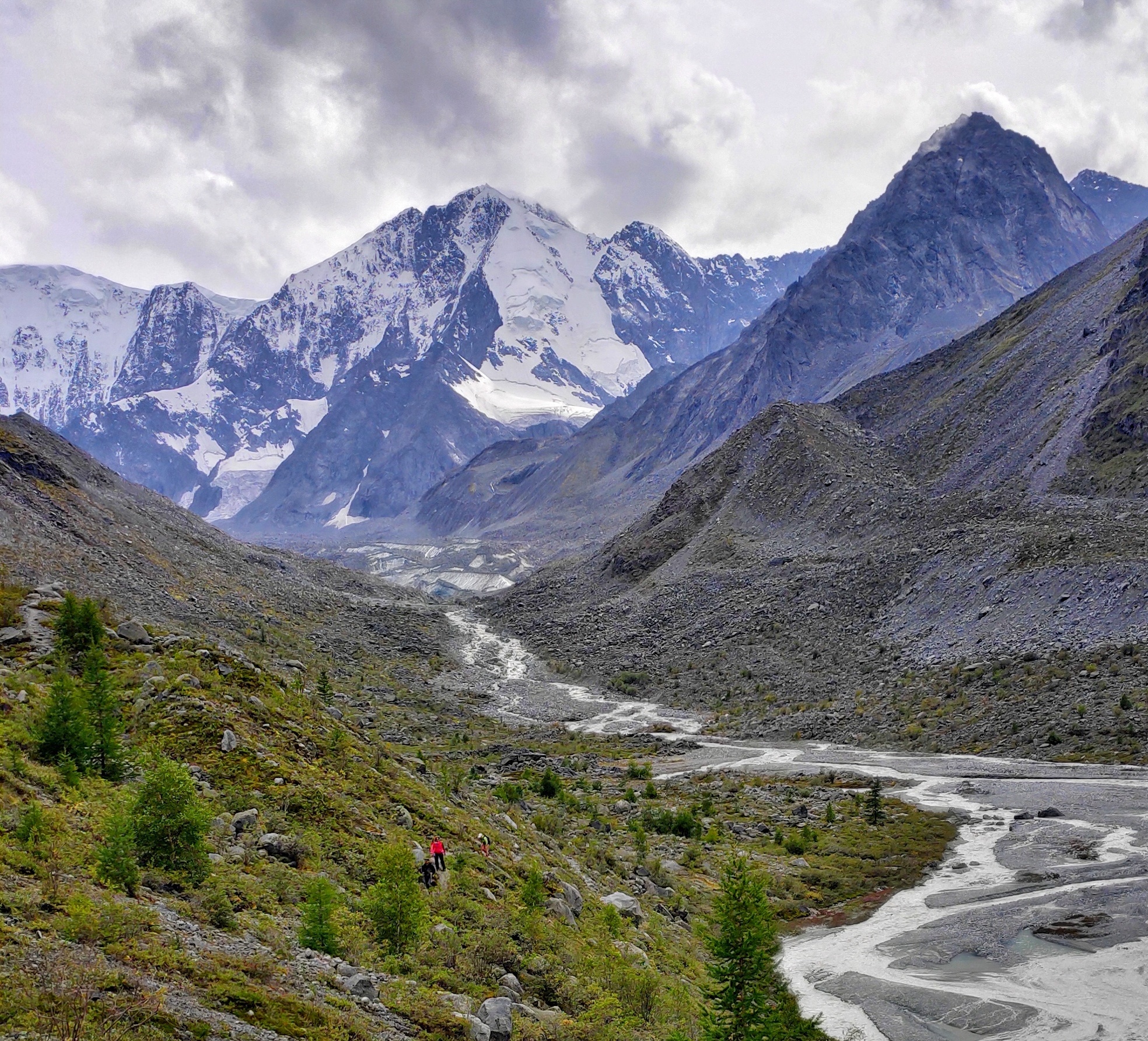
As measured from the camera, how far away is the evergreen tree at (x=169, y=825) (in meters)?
12.5

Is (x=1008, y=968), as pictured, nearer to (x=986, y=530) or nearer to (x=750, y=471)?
(x=986, y=530)

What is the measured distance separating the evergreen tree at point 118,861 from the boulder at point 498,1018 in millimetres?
5172

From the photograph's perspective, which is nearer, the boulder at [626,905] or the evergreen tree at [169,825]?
the evergreen tree at [169,825]

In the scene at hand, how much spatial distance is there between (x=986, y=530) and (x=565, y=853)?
58.5 metres

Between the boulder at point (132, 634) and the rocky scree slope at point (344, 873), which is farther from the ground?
the boulder at point (132, 634)

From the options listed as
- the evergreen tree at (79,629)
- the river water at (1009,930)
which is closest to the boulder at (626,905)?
the river water at (1009,930)

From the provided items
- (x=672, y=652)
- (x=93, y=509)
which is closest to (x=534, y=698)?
(x=672, y=652)

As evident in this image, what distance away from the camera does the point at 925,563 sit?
69.1 m

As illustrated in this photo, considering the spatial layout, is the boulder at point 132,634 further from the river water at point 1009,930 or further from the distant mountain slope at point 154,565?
the distant mountain slope at point 154,565

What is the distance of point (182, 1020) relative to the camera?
8586mm

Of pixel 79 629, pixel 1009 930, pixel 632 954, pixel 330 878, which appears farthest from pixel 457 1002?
pixel 1009 930

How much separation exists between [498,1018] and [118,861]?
Answer: 574 cm

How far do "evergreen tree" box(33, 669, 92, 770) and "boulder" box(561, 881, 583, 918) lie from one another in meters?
10.0

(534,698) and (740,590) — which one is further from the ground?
(740,590)
